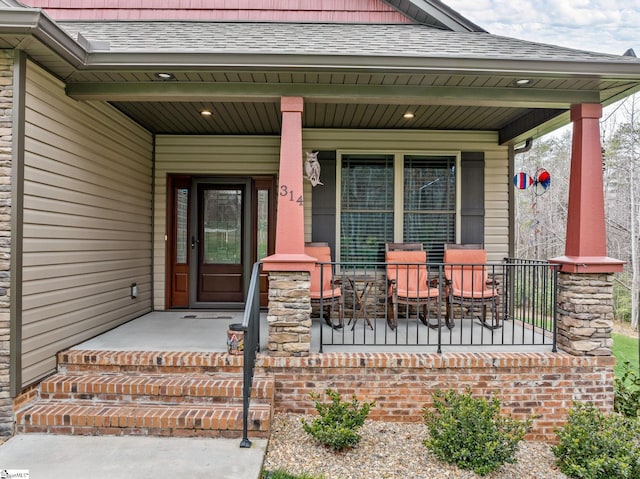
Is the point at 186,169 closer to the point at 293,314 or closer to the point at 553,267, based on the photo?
the point at 293,314

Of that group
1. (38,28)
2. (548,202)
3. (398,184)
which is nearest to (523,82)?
(398,184)

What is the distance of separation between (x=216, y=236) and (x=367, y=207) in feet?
7.28

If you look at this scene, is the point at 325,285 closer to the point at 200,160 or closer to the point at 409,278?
the point at 409,278

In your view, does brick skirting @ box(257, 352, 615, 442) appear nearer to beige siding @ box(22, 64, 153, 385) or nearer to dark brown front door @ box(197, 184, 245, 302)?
beige siding @ box(22, 64, 153, 385)

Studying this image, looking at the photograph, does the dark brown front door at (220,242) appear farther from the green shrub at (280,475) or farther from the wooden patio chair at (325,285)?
the green shrub at (280,475)

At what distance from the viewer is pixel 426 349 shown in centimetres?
361

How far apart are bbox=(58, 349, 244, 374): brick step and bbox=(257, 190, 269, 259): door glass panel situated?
2368 millimetres

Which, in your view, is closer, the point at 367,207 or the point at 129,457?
the point at 129,457

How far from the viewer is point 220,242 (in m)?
5.62

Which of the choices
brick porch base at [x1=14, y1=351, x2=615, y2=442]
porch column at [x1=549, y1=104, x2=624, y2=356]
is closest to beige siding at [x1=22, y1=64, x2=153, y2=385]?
brick porch base at [x1=14, y1=351, x2=615, y2=442]

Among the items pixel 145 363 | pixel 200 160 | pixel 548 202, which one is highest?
pixel 548 202

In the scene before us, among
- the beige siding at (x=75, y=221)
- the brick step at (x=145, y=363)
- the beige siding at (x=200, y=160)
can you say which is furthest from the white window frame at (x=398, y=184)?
the beige siding at (x=75, y=221)

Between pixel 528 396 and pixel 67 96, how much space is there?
4.96 metres

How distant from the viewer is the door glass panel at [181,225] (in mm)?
5559
